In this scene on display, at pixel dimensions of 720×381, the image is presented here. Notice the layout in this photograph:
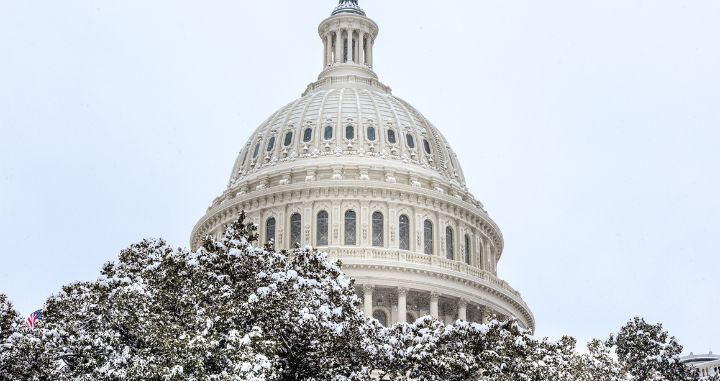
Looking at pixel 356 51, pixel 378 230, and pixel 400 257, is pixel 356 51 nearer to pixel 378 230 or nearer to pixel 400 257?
pixel 378 230

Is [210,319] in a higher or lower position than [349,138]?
lower

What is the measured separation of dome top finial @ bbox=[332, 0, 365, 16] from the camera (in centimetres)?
9531

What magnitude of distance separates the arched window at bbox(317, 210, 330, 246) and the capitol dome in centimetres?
7

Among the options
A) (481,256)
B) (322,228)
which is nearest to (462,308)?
(481,256)

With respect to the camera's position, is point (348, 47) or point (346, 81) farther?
point (348, 47)

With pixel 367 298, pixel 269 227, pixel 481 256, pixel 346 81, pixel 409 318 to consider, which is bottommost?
pixel 409 318

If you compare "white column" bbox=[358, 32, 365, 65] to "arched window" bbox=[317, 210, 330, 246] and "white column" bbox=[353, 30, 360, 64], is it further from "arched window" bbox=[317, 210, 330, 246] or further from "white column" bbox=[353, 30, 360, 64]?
"arched window" bbox=[317, 210, 330, 246]

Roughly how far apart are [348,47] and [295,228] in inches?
899

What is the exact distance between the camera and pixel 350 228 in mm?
76312

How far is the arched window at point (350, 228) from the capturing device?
248ft

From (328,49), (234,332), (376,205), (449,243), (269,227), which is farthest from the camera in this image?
(328,49)

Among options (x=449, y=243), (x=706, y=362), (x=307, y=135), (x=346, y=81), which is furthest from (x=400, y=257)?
(x=706, y=362)

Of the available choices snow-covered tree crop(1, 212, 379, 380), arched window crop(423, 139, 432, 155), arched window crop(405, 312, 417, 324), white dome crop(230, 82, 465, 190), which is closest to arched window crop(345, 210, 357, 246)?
white dome crop(230, 82, 465, 190)

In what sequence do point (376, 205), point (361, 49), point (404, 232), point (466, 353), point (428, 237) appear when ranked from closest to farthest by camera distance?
point (466, 353) → point (404, 232) → point (376, 205) → point (428, 237) → point (361, 49)
